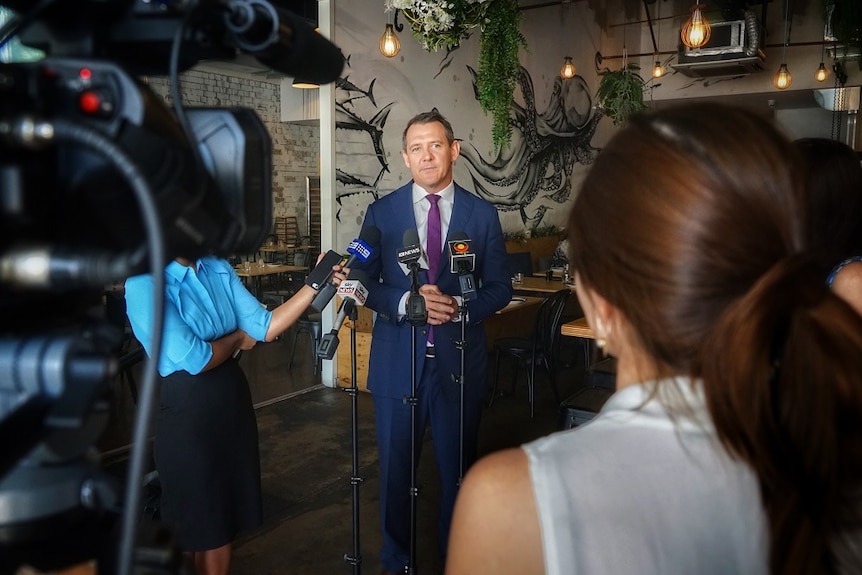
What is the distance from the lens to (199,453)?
206cm

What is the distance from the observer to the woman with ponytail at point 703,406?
72cm

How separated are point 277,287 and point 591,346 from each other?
4.17 meters

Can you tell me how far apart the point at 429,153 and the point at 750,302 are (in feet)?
7.09

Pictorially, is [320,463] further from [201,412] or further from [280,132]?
[280,132]

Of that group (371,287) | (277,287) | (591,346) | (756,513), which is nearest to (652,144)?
(756,513)

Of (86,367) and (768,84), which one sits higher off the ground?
(768,84)

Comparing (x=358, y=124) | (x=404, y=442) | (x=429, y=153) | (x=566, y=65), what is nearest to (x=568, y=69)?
(x=566, y=65)

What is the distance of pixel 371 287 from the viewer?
2.72 meters

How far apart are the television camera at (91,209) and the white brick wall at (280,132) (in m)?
4.90

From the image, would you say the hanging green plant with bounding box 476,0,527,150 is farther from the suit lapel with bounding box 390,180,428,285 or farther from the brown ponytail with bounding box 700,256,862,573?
the brown ponytail with bounding box 700,256,862,573

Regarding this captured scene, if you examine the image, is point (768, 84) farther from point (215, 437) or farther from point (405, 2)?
point (215, 437)

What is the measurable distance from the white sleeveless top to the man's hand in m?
1.74

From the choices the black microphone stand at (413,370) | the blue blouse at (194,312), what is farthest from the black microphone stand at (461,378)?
the blue blouse at (194,312)

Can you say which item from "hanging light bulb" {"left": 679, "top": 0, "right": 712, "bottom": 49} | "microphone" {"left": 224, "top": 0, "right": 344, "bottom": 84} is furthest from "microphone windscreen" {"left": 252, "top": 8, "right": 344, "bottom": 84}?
"hanging light bulb" {"left": 679, "top": 0, "right": 712, "bottom": 49}
